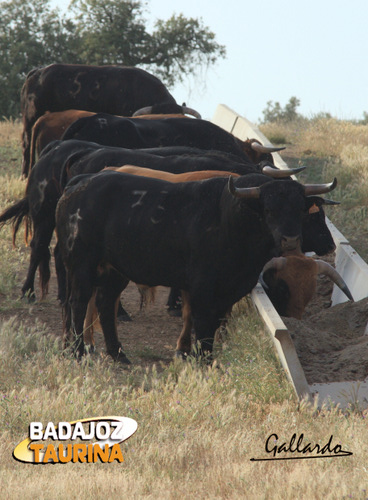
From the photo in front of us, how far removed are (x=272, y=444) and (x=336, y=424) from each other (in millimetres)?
475

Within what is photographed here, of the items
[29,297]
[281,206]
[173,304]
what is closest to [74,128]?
[29,297]

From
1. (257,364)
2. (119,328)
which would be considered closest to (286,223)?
(257,364)

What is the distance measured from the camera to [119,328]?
888cm

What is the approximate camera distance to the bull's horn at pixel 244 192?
21.2 feet

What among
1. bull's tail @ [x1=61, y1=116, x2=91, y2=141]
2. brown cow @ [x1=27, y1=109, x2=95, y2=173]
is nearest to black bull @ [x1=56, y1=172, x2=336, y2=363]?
bull's tail @ [x1=61, y1=116, x2=91, y2=141]

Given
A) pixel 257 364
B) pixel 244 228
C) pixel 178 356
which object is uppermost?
pixel 244 228

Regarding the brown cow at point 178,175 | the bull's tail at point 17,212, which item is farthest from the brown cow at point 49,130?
the brown cow at point 178,175

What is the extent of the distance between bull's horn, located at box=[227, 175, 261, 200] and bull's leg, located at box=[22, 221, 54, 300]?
3.46 m

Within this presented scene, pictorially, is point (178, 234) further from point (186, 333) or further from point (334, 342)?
point (334, 342)

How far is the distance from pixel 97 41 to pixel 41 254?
19.6 m

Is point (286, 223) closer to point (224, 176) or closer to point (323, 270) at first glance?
point (224, 176)

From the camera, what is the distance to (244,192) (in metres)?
6.50
